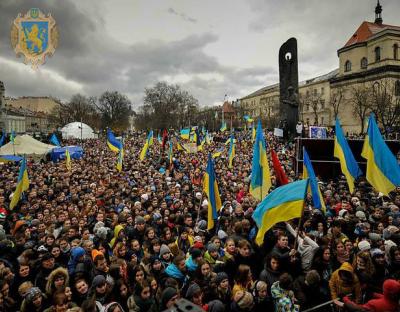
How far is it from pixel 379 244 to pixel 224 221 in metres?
3.51

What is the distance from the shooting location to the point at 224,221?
26.3 ft

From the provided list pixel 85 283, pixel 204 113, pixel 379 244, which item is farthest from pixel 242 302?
pixel 204 113

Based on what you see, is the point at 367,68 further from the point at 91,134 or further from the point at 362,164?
the point at 91,134

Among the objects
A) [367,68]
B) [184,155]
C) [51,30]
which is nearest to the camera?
[51,30]

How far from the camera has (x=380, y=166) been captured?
23.8 feet

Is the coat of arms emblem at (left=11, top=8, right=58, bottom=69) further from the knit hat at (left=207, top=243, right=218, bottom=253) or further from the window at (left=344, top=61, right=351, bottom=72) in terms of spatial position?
the window at (left=344, top=61, right=351, bottom=72)

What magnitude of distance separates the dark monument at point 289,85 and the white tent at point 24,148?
17616 mm

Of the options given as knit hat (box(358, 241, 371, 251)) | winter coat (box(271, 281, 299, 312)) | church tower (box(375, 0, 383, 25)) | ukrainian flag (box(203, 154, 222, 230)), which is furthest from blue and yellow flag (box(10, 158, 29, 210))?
church tower (box(375, 0, 383, 25))

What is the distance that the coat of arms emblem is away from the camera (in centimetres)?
2306

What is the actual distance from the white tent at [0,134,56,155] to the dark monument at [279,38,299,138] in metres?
17.6

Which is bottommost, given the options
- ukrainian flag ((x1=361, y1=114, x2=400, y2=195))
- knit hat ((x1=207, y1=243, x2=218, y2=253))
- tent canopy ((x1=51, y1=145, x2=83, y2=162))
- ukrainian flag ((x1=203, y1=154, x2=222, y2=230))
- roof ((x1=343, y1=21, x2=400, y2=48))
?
knit hat ((x1=207, y1=243, x2=218, y2=253))

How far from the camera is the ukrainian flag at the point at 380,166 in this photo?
7.03 meters

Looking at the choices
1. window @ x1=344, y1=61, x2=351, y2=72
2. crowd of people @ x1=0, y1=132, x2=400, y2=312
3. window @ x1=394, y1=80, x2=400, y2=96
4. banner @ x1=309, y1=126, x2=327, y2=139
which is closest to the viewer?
crowd of people @ x1=0, y1=132, x2=400, y2=312

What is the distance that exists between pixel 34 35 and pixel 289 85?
19.6 metres
